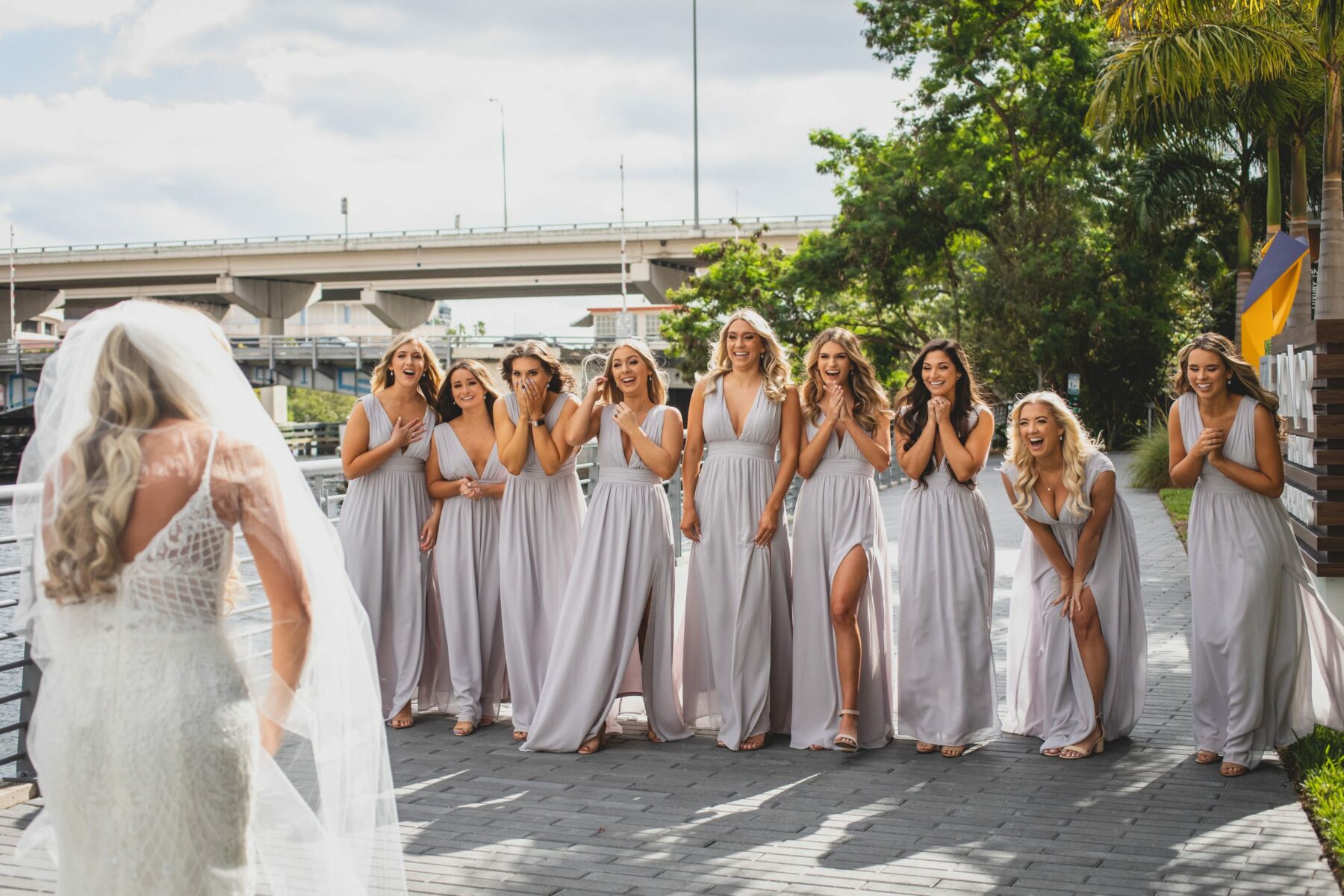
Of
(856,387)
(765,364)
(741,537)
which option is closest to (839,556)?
(741,537)

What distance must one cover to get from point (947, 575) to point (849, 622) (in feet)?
1.86

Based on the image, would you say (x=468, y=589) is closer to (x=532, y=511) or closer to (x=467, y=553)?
(x=467, y=553)

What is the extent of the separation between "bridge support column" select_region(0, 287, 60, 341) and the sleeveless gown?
3263 inches

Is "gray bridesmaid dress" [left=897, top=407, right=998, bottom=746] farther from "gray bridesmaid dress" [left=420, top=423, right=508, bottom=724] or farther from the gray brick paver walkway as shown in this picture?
"gray bridesmaid dress" [left=420, top=423, right=508, bottom=724]

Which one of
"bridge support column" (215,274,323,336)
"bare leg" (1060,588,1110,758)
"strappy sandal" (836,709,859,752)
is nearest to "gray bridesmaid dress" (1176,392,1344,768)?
"bare leg" (1060,588,1110,758)

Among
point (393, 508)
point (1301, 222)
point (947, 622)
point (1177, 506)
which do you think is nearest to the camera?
point (947, 622)

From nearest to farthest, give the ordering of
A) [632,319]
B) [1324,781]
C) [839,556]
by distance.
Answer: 1. [1324,781]
2. [839,556]
3. [632,319]

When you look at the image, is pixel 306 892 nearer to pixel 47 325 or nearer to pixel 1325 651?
pixel 1325 651

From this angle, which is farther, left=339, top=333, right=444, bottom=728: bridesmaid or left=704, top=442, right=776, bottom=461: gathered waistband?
left=339, top=333, right=444, bottom=728: bridesmaid

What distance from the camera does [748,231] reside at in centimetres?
5594

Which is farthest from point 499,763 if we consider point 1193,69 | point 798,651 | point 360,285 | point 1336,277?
point 360,285

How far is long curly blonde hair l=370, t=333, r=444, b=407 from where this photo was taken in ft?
25.4

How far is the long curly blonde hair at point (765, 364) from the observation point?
7109mm

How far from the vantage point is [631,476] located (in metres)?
7.23
